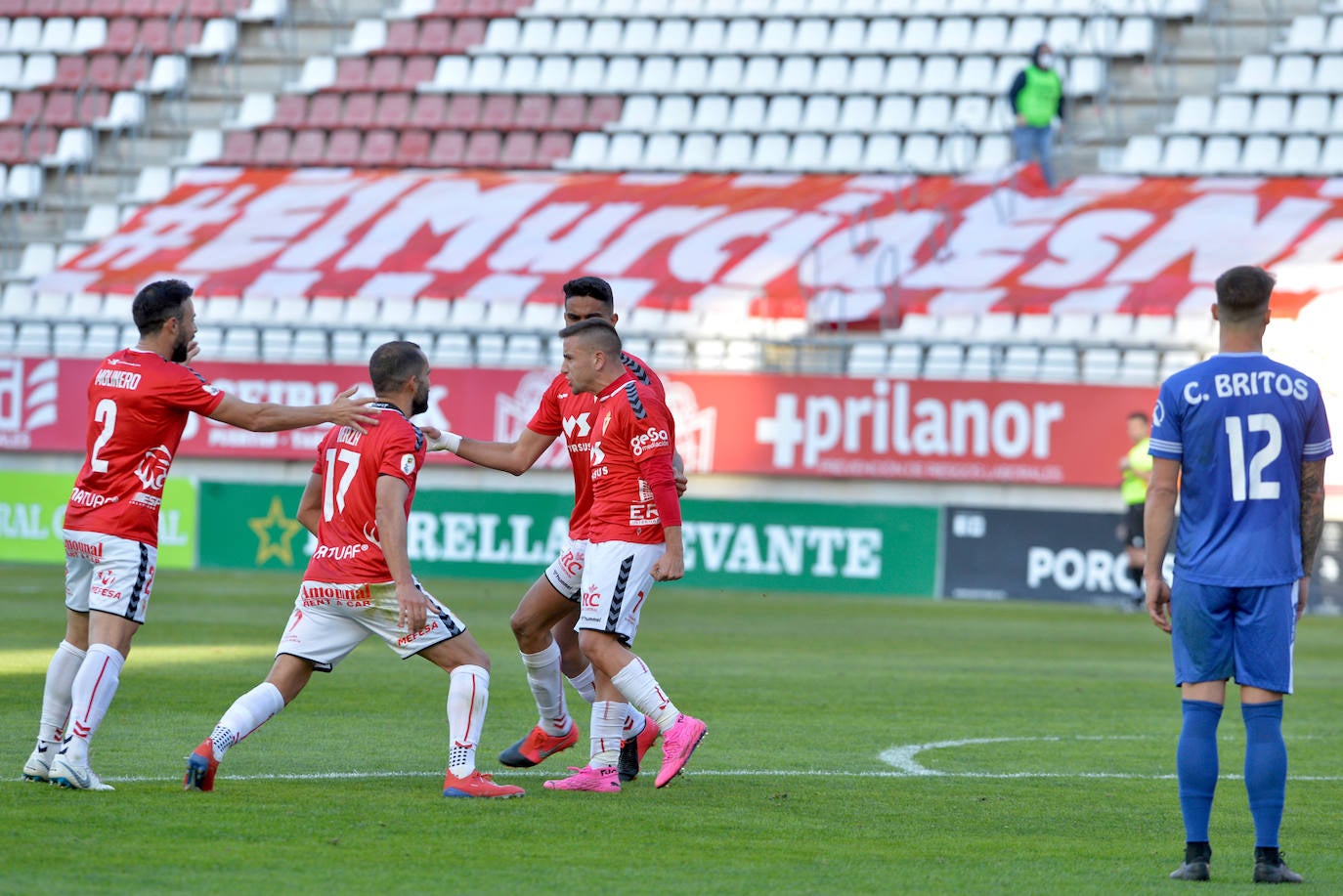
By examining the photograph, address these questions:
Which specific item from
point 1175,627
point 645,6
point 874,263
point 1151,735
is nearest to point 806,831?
point 1175,627

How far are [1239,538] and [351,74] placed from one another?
2962 centimetres

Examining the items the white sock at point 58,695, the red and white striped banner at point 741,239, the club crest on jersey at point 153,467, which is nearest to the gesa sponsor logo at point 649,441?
the club crest on jersey at point 153,467

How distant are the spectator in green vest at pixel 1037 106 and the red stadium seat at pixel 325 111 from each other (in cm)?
1156

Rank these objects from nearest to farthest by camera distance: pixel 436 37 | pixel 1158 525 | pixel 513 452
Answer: pixel 1158 525 < pixel 513 452 < pixel 436 37

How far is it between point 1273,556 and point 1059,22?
2506cm

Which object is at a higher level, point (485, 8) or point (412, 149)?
point (485, 8)

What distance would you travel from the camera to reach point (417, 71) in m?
34.1

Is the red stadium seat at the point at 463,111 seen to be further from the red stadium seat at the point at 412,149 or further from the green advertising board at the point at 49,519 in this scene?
the green advertising board at the point at 49,519

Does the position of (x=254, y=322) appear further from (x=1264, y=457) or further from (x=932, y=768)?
(x=1264, y=457)

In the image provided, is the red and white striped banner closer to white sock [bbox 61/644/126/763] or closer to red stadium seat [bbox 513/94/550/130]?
red stadium seat [bbox 513/94/550/130]

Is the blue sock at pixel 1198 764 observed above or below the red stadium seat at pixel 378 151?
below

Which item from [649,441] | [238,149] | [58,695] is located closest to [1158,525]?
[649,441]

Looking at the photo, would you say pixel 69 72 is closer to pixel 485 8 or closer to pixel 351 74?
pixel 351 74

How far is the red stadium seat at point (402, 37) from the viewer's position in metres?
34.5
